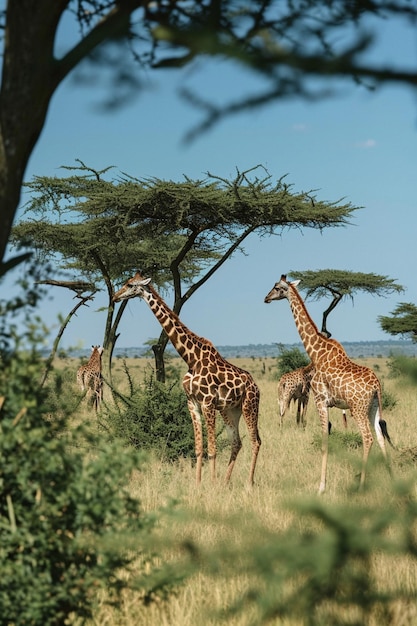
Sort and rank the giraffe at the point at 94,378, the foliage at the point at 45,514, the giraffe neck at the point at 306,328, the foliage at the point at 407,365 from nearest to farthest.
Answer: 1. the foliage at the point at 407,365
2. the foliage at the point at 45,514
3. the giraffe neck at the point at 306,328
4. the giraffe at the point at 94,378

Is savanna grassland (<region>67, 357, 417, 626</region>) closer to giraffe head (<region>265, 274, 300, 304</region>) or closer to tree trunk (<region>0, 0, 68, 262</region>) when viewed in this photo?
tree trunk (<region>0, 0, 68, 262</region>)

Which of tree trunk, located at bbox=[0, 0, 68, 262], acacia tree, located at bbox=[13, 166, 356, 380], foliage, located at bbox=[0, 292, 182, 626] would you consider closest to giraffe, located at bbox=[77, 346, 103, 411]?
acacia tree, located at bbox=[13, 166, 356, 380]

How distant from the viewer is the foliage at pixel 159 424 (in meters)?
11.4

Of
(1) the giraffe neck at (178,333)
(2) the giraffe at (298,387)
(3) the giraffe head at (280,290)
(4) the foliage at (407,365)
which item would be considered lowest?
(2) the giraffe at (298,387)

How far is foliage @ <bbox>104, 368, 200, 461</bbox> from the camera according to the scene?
11.4 metres

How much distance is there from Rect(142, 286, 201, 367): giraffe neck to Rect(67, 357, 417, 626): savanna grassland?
1.40 m

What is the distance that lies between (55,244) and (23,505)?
19.8 metres

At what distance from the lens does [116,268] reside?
24.2m

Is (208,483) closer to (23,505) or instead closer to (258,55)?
(23,505)

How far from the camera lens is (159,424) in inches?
452

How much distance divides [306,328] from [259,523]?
3.92m

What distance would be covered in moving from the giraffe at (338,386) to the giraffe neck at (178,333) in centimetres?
134

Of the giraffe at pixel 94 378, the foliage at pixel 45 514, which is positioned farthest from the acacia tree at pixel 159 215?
the foliage at pixel 45 514

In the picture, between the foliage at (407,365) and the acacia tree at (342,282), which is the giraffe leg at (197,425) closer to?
the foliage at (407,365)
